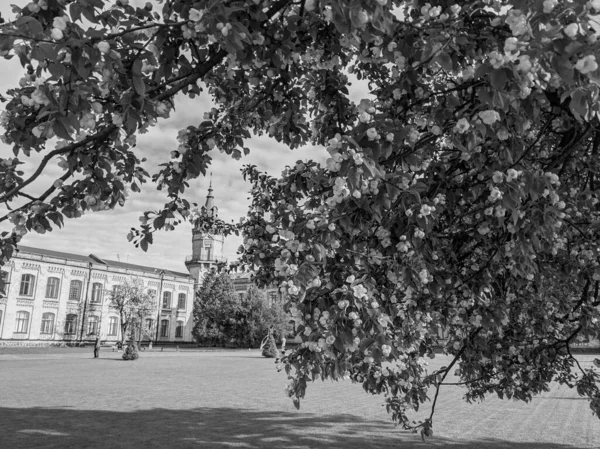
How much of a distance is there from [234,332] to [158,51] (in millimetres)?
66957

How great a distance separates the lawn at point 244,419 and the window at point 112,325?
49.6 meters

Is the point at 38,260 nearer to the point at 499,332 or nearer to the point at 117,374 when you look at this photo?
the point at 117,374

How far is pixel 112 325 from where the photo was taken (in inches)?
2694

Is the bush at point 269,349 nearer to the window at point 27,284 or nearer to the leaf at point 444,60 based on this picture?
the window at point 27,284

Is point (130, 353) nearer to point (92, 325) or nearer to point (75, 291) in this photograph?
point (75, 291)

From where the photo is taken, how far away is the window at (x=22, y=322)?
2279 inches

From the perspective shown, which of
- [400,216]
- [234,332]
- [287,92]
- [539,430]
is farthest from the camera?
[234,332]

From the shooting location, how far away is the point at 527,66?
8.50 ft

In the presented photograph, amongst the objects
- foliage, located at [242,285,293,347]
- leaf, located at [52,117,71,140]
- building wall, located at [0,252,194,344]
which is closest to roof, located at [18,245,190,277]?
building wall, located at [0,252,194,344]

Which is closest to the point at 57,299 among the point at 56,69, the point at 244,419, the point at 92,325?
the point at 92,325

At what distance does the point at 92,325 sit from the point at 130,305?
7.26 metres

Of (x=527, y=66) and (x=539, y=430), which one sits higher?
(x=527, y=66)

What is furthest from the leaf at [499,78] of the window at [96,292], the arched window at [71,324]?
the window at [96,292]

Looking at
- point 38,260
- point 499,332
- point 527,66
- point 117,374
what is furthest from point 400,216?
point 38,260
